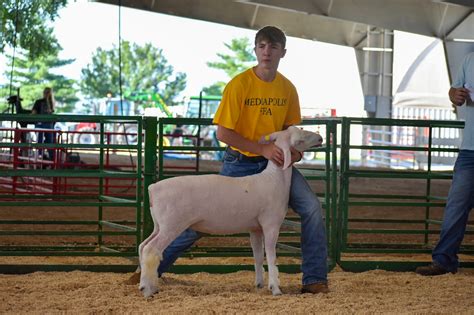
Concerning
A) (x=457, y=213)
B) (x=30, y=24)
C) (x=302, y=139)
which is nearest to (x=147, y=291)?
(x=302, y=139)

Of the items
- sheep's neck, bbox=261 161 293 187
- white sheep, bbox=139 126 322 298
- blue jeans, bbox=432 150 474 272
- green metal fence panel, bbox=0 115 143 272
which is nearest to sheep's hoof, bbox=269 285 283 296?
white sheep, bbox=139 126 322 298

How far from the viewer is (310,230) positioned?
19.1 feet

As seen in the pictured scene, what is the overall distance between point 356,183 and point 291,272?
1313 cm

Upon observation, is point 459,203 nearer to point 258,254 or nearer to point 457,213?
point 457,213

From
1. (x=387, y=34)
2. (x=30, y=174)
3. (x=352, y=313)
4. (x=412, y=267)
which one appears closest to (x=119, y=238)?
(x=30, y=174)

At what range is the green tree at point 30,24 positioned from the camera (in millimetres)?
19172

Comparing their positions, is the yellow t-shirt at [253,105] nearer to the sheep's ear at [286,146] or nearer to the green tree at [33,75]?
the sheep's ear at [286,146]

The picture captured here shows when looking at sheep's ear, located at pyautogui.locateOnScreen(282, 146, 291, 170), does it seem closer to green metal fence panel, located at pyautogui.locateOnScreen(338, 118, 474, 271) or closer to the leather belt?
the leather belt

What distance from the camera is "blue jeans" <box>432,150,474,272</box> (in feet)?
23.3

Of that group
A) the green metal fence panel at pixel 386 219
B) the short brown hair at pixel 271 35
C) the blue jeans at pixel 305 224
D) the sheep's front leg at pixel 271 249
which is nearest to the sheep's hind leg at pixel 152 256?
the blue jeans at pixel 305 224

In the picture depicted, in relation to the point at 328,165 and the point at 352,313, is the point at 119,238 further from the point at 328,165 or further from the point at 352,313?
the point at 352,313

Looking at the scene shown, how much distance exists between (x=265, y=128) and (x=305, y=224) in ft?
2.15

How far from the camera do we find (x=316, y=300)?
18.2 feet

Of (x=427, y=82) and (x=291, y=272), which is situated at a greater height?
(x=427, y=82)
